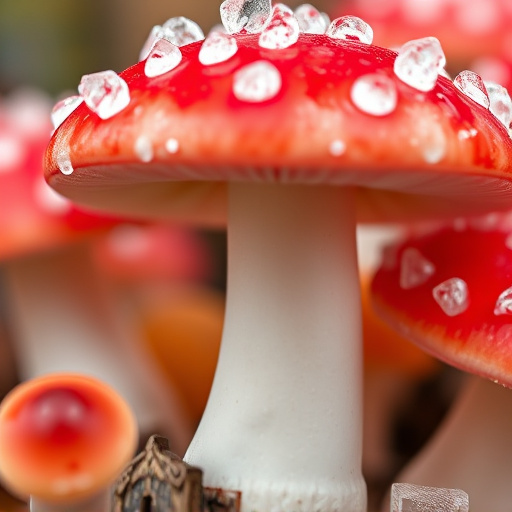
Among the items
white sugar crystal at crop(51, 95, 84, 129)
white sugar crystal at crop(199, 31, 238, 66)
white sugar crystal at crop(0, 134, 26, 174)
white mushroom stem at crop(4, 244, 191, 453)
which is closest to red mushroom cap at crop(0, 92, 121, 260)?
white sugar crystal at crop(0, 134, 26, 174)

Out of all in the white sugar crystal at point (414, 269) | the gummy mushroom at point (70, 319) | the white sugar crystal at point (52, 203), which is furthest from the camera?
the gummy mushroom at point (70, 319)

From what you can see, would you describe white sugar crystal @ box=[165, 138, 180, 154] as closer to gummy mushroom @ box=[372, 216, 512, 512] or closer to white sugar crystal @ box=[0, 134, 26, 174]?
gummy mushroom @ box=[372, 216, 512, 512]

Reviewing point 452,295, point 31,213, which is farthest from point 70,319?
point 452,295

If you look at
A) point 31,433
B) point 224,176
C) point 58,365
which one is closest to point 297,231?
point 224,176

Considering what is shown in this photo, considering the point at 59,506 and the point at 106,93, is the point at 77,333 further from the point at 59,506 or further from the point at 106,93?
the point at 106,93

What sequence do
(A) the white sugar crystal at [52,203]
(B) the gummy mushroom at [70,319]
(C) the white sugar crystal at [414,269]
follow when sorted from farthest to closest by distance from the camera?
(B) the gummy mushroom at [70,319] < (A) the white sugar crystal at [52,203] < (C) the white sugar crystal at [414,269]

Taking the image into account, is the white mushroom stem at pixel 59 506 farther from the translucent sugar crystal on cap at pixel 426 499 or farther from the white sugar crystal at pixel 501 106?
the white sugar crystal at pixel 501 106

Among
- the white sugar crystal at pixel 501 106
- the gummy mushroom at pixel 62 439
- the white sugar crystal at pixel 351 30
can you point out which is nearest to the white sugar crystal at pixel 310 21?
the white sugar crystal at pixel 351 30
